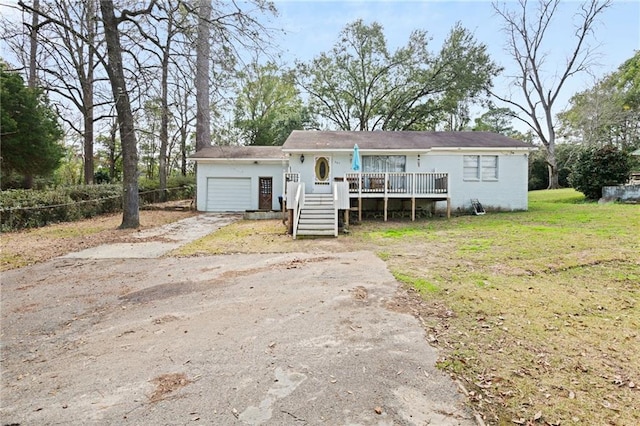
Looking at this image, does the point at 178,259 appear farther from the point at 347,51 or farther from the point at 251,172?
the point at 347,51

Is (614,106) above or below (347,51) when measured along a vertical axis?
below

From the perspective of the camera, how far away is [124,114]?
1326cm

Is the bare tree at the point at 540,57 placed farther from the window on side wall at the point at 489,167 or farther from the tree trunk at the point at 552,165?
the window on side wall at the point at 489,167

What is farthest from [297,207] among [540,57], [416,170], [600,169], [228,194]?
[540,57]

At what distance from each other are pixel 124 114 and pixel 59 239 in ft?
17.6

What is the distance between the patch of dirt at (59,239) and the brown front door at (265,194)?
509 cm

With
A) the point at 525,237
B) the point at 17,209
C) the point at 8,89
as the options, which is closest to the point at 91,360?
the point at 525,237

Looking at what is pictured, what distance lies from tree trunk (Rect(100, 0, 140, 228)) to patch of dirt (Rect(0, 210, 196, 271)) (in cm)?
87

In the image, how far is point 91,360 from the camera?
371cm

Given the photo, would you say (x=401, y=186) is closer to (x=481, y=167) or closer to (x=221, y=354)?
(x=481, y=167)

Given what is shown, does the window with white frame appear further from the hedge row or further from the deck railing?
the hedge row

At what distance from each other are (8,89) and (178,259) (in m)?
15.0

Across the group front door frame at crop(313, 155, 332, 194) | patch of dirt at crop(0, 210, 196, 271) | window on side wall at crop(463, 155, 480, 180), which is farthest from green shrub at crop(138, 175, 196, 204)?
window on side wall at crop(463, 155, 480, 180)

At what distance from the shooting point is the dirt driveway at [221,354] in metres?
2.75
